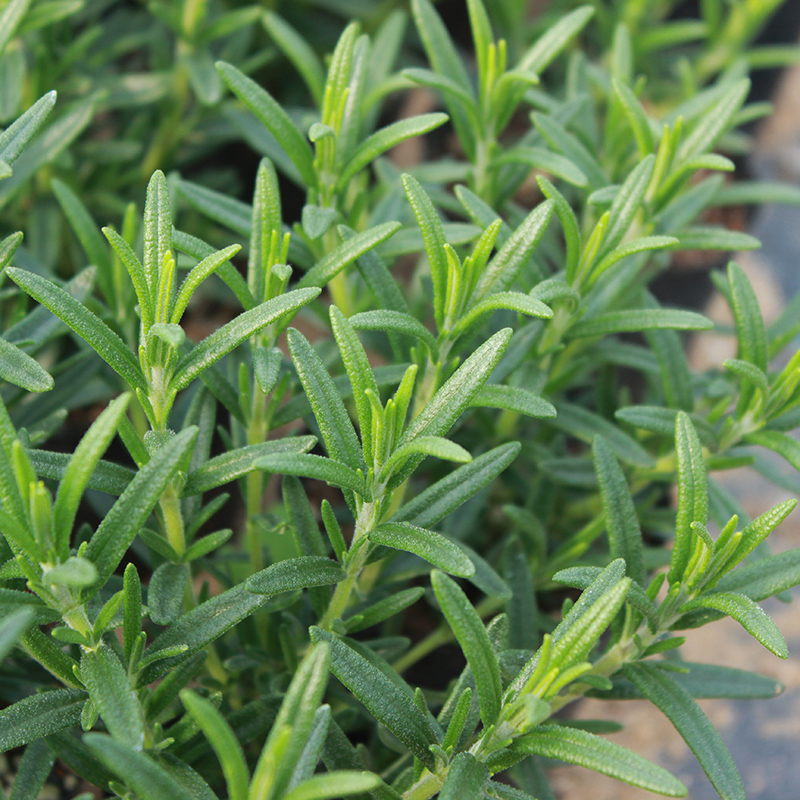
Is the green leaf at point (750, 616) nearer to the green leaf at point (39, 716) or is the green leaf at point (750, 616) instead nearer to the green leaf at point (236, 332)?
the green leaf at point (236, 332)

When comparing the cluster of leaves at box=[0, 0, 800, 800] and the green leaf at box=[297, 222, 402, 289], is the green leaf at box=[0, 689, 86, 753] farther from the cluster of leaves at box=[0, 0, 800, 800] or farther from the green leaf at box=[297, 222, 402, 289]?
the green leaf at box=[297, 222, 402, 289]

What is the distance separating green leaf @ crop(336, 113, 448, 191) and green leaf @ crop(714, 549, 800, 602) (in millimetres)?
681

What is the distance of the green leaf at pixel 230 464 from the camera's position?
90 cm

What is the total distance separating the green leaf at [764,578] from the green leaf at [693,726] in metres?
0.14

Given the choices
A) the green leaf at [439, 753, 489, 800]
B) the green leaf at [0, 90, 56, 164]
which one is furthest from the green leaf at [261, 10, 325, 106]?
the green leaf at [439, 753, 489, 800]

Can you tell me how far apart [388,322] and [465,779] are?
0.48m

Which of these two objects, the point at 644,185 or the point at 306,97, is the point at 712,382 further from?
the point at 306,97

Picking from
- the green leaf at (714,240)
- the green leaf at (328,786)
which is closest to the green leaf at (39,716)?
the green leaf at (328,786)

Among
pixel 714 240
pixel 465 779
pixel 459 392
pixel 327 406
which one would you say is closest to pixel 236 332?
pixel 327 406

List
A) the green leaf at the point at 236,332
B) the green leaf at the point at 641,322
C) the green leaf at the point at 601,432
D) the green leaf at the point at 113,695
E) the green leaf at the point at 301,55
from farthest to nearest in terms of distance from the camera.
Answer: the green leaf at the point at 301,55
the green leaf at the point at 601,432
the green leaf at the point at 641,322
the green leaf at the point at 236,332
the green leaf at the point at 113,695

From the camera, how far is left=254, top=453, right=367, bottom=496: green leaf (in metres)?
0.78

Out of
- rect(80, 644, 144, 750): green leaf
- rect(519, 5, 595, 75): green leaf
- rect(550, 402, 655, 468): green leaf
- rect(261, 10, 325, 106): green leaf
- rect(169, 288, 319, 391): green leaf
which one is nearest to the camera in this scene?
rect(80, 644, 144, 750): green leaf

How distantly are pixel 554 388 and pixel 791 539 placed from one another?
1.24m

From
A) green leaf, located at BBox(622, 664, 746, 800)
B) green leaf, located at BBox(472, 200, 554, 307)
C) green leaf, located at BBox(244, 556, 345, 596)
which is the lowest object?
green leaf, located at BBox(622, 664, 746, 800)
